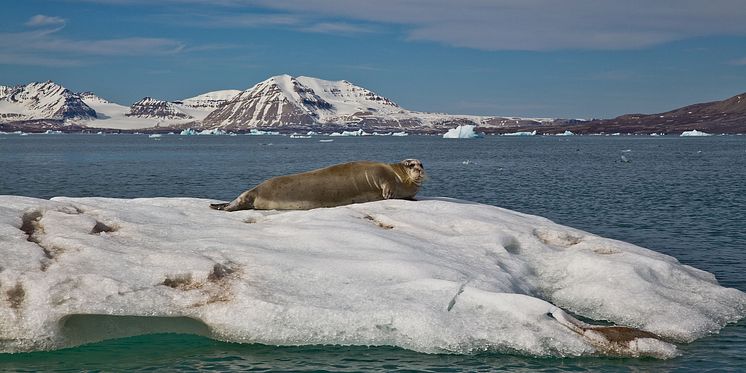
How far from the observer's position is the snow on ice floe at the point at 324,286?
10.6m

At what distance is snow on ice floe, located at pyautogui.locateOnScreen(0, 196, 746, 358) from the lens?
10648mm

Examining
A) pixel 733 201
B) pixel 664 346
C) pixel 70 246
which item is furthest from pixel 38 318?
pixel 733 201

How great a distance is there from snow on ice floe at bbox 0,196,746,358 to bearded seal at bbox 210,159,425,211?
2.27m

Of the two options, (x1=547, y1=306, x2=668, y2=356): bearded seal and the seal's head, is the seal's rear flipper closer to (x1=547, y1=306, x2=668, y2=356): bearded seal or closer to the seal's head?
the seal's head

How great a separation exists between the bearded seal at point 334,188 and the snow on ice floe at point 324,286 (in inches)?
89.5

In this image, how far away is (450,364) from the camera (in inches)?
408

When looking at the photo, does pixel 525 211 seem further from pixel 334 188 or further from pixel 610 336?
pixel 610 336

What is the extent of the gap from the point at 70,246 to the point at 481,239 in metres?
6.98

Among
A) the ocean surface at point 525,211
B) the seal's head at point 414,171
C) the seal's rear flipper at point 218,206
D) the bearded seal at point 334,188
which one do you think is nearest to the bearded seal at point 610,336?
the ocean surface at point 525,211

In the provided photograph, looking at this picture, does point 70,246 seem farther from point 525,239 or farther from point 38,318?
point 525,239

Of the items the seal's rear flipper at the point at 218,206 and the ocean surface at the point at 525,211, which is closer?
the ocean surface at the point at 525,211

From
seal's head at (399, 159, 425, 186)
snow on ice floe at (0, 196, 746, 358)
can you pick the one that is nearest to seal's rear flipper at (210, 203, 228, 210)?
snow on ice floe at (0, 196, 746, 358)

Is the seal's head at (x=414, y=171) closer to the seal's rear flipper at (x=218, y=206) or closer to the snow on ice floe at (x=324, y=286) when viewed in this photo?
the snow on ice floe at (x=324, y=286)

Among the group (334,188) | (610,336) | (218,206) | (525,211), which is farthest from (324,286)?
(525,211)
